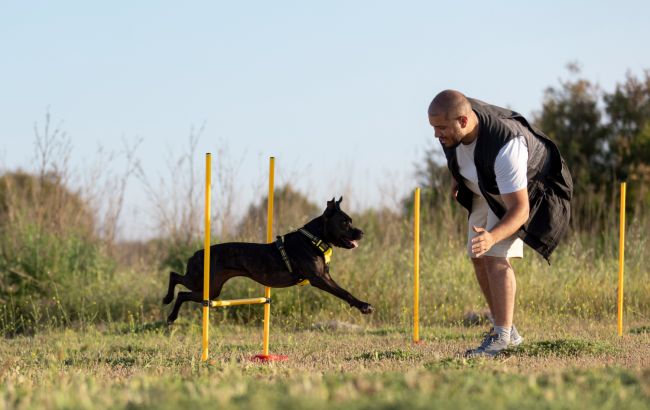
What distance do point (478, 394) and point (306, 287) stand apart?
6042 millimetres

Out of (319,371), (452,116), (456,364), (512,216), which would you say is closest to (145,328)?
(319,371)

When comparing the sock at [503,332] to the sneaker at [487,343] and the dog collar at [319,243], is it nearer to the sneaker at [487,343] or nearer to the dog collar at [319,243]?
the sneaker at [487,343]

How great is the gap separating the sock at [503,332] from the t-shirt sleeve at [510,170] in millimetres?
954

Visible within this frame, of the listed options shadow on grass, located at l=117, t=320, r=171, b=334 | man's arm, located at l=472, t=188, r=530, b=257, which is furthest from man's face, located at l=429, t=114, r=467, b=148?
shadow on grass, located at l=117, t=320, r=171, b=334

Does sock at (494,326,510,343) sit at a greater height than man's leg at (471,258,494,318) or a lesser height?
lesser

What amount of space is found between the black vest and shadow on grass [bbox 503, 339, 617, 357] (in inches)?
22.7

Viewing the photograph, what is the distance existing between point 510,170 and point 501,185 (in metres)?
0.11

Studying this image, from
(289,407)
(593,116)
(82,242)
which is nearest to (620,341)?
(289,407)

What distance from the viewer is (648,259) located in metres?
10.2

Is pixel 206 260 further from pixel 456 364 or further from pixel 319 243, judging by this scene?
pixel 456 364

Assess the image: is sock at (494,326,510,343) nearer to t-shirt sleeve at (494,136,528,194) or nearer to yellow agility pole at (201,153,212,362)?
t-shirt sleeve at (494,136,528,194)

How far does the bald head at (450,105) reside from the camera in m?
5.51

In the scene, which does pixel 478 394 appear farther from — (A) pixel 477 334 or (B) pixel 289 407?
(A) pixel 477 334

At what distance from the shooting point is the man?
5.45 metres
